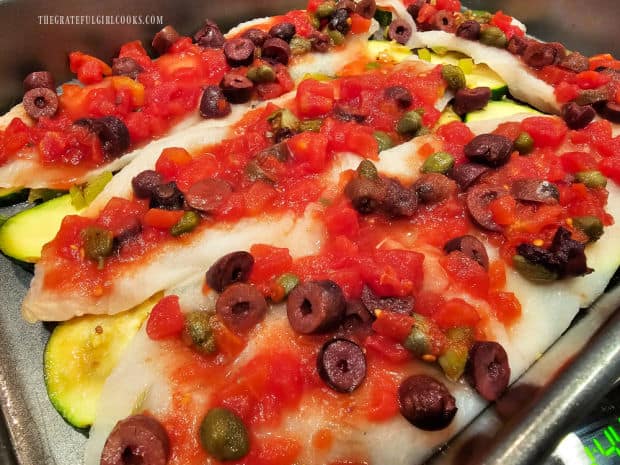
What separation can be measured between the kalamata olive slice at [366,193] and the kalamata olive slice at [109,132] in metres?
2.05

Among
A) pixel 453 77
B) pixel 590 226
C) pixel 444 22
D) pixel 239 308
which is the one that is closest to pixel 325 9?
pixel 444 22

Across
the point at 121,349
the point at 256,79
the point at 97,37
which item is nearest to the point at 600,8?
the point at 256,79

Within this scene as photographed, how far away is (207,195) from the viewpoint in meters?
3.79

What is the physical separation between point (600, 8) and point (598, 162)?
2.82m

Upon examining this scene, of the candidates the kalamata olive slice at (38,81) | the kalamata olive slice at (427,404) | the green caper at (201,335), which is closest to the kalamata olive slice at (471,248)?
the kalamata olive slice at (427,404)

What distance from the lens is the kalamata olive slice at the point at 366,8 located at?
18.8 ft

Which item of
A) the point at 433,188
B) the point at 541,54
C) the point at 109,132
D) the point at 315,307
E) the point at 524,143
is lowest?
the point at 109,132

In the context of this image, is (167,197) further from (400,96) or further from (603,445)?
(603,445)

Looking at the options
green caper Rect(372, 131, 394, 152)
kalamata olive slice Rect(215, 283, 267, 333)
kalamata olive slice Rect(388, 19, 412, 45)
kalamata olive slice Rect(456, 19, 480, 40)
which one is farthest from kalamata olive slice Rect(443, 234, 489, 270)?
kalamata olive slice Rect(388, 19, 412, 45)

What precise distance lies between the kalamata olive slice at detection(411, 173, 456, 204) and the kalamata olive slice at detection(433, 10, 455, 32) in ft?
9.47

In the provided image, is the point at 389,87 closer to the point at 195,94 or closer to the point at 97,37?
the point at 195,94

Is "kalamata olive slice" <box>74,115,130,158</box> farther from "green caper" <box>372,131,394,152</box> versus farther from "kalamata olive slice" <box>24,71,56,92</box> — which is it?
"green caper" <box>372,131,394,152</box>

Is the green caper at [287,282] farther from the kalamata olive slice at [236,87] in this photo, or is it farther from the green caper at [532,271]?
the kalamata olive slice at [236,87]

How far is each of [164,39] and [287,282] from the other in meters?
3.40
